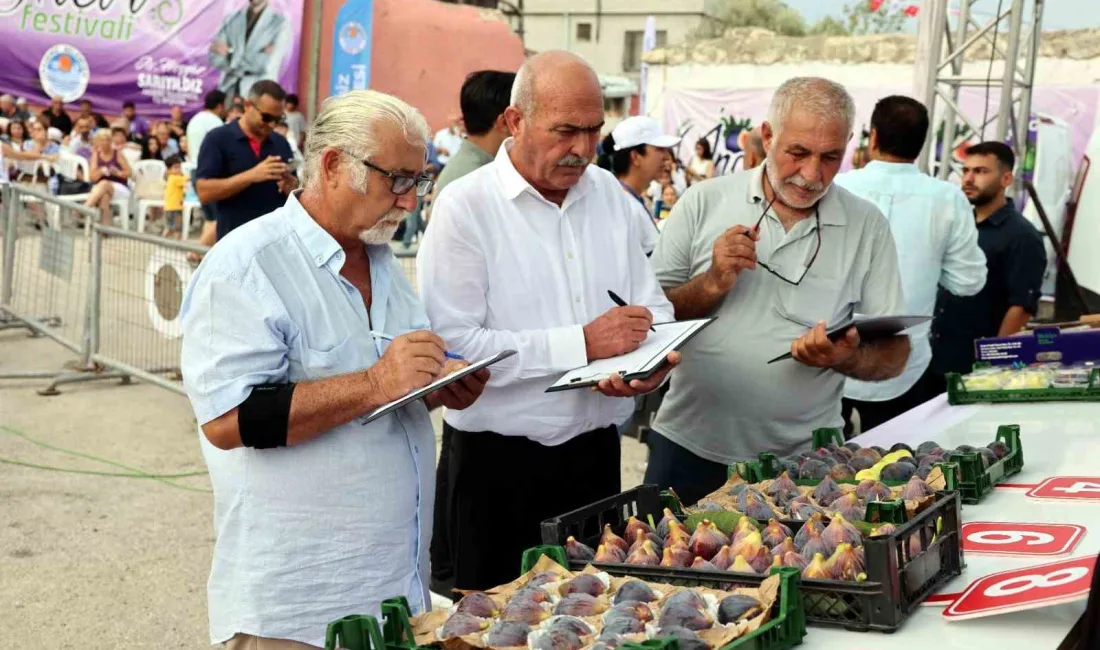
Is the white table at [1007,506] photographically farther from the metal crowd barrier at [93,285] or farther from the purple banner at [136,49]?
the purple banner at [136,49]

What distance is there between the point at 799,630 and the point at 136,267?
683 cm

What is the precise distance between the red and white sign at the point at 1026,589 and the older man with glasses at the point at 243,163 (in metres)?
5.54

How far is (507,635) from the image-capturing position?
1946mm

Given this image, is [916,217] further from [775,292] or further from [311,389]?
[311,389]

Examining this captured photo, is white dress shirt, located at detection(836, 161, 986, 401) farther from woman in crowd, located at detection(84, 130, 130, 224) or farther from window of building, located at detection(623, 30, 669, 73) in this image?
window of building, located at detection(623, 30, 669, 73)

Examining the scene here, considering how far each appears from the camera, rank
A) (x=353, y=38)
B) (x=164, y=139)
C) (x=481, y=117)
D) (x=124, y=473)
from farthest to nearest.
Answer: (x=353, y=38) → (x=164, y=139) → (x=124, y=473) → (x=481, y=117)

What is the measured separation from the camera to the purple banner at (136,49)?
22.4 meters

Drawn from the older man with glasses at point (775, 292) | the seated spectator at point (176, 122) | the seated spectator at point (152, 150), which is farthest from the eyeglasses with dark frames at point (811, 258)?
the seated spectator at point (176, 122)

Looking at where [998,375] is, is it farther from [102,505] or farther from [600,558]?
[102,505]

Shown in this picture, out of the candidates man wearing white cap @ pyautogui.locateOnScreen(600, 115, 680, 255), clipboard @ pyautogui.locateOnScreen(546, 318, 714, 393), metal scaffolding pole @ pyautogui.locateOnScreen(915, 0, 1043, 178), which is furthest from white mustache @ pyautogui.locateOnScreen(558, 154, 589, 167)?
metal scaffolding pole @ pyautogui.locateOnScreen(915, 0, 1043, 178)

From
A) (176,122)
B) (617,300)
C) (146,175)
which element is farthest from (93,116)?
(617,300)

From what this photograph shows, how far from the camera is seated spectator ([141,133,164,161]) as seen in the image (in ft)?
69.1

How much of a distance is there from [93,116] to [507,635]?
2220 centimetres

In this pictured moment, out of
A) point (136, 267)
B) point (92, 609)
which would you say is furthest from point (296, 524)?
point (136, 267)
